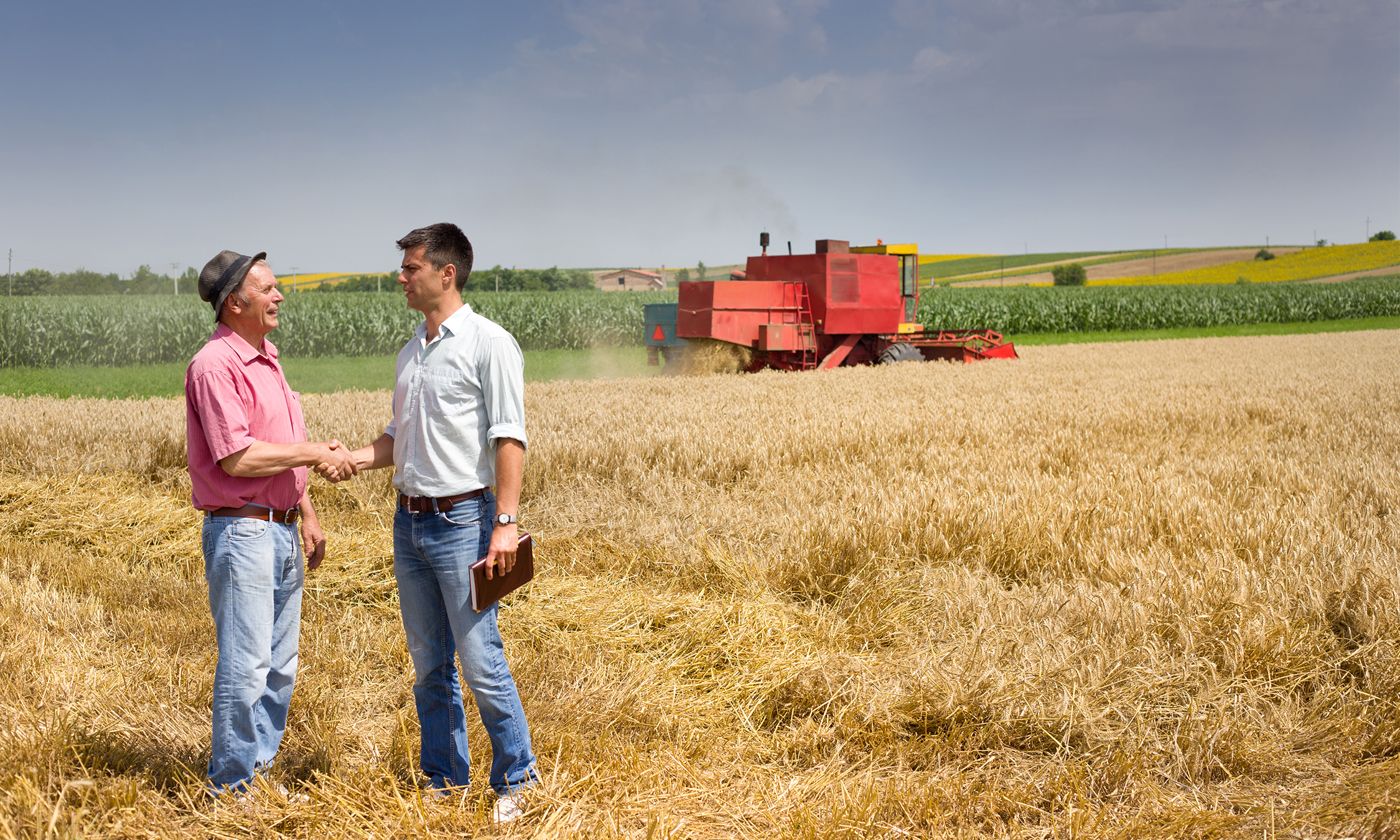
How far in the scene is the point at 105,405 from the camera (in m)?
9.93

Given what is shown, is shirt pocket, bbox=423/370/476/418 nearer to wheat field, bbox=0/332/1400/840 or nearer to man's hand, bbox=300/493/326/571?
man's hand, bbox=300/493/326/571

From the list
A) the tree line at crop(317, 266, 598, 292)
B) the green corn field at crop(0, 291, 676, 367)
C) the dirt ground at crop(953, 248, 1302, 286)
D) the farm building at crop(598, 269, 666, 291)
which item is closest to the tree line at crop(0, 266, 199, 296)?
the green corn field at crop(0, 291, 676, 367)

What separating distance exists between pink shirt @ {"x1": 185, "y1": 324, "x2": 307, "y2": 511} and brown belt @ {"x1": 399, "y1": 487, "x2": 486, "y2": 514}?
16.9 inches

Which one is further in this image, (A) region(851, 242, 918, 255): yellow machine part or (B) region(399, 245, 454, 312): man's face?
(A) region(851, 242, 918, 255): yellow machine part

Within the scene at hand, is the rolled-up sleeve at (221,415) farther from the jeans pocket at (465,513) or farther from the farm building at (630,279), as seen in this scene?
the farm building at (630,279)

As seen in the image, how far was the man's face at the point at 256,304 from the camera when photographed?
276 centimetres

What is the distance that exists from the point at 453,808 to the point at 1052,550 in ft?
11.1

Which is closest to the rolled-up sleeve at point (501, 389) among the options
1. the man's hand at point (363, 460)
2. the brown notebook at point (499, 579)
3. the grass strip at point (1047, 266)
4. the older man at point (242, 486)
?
the brown notebook at point (499, 579)

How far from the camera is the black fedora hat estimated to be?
9.00ft

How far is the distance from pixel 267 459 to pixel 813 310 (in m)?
13.2

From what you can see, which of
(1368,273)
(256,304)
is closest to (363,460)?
(256,304)

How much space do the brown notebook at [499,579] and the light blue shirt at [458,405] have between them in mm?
241

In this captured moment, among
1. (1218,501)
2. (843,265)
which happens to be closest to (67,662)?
(1218,501)

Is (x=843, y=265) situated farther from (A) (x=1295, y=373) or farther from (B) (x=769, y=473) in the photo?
(B) (x=769, y=473)
